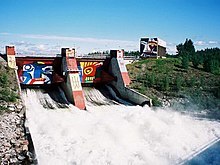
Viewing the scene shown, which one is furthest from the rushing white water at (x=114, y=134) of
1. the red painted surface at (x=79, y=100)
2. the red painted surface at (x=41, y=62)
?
the red painted surface at (x=41, y=62)

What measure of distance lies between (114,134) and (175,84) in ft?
37.4

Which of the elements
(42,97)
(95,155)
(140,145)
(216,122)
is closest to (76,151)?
(95,155)

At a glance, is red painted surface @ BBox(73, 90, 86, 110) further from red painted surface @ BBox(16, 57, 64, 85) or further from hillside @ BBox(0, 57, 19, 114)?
hillside @ BBox(0, 57, 19, 114)

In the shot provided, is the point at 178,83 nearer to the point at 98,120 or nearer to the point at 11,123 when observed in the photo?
the point at 98,120

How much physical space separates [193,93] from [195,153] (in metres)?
10.4

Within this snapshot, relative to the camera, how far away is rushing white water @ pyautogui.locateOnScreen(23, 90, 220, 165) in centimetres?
1457

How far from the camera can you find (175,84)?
26469 millimetres

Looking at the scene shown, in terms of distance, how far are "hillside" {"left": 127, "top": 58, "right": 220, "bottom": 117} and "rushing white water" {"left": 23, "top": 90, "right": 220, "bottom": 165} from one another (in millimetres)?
2535

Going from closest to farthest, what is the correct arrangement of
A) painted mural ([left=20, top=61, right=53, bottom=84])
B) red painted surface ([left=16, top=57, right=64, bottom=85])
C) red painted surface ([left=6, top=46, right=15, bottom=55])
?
red painted surface ([left=6, top=46, right=15, bottom=55]) → red painted surface ([left=16, top=57, right=64, bottom=85]) → painted mural ([left=20, top=61, right=53, bottom=84])

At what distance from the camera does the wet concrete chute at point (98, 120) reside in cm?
1492

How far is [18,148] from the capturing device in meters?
14.2

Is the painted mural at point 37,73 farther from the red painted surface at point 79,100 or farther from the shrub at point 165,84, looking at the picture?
the shrub at point 165,84

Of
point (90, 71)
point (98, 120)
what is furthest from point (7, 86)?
point (90, 71)

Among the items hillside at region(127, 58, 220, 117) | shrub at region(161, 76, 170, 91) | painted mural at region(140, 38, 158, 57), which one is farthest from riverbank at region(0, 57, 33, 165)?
painted mural at region(140, 38, 158, 57)
